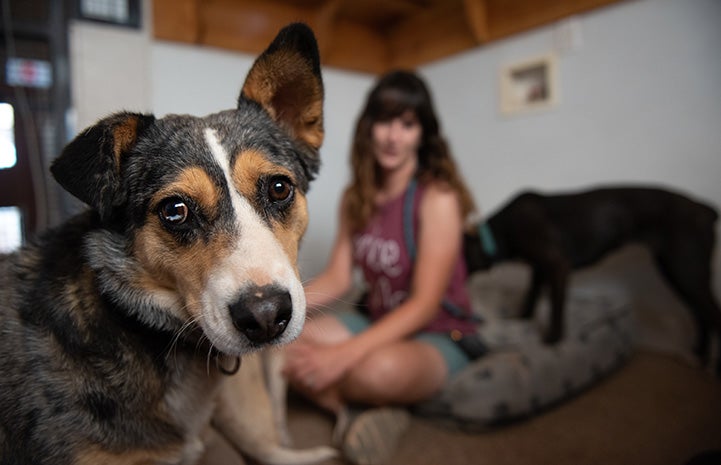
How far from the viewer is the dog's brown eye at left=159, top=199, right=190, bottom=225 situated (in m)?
0.79

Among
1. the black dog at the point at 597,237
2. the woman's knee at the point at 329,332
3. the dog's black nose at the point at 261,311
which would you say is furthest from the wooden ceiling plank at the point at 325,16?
the dog's black nose at the point at 261,311

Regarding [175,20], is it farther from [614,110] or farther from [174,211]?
[614,110]

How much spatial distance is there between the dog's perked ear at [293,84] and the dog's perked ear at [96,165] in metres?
0.27

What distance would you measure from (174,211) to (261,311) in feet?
0.95

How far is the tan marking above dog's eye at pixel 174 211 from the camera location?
0.79m

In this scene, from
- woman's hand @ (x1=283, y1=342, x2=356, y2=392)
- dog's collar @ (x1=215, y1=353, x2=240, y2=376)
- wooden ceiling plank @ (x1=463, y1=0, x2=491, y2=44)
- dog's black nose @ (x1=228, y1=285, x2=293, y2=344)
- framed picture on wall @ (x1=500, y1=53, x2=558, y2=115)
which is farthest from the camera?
wooden ceiling plank @ (x1=463, y1=0, x2=491, y2=44)

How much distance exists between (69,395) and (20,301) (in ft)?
0.75

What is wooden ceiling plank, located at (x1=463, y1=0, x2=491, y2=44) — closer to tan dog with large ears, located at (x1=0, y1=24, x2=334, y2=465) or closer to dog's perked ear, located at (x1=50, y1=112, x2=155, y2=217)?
tan dog with large ears, located at (x1=0, y1=24, x2=334, y2=465)

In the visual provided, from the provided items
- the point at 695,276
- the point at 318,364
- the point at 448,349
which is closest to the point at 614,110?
the point at 695,276

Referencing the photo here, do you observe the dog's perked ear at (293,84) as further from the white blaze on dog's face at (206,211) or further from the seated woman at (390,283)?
the seated woman at (390,283)

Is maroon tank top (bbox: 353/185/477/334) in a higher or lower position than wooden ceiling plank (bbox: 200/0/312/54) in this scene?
lower

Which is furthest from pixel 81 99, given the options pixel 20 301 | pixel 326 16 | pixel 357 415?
pixel 357 415

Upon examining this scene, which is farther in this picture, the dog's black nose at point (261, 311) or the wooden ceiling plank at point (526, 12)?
the wooden ceiling plank at point (526, 12)

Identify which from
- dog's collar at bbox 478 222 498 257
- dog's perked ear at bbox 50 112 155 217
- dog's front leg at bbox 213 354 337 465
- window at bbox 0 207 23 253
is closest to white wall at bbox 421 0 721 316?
dog's collar at bbox 478 222 498 257
